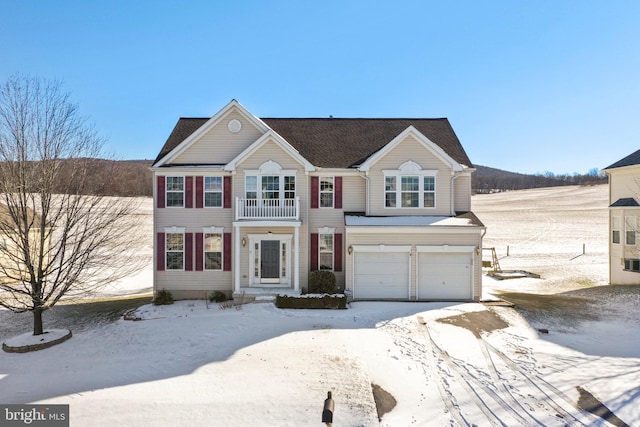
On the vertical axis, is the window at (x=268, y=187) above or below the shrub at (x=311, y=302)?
above

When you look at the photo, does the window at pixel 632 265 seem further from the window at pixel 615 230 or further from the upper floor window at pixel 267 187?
the upper floor window at pixel 267 187

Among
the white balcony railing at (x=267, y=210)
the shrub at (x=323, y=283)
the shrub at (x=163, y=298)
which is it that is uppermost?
the white balcony railing at (x=267, y=210)

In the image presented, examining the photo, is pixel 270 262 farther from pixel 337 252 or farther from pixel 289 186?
pixel 289 186

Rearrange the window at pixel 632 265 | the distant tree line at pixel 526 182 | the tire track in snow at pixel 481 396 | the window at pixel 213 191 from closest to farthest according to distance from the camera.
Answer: the tire track in snow at pixel 481 396
the window at pixel 213 191
the window at pixel 632 265
the distant tree line at pixel 526 182

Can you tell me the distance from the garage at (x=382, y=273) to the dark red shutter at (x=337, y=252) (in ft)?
3.29

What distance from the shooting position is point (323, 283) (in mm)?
15477

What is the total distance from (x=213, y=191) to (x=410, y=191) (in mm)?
10038

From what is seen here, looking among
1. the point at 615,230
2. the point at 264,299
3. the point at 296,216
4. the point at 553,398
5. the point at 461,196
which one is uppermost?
the point at 461,196

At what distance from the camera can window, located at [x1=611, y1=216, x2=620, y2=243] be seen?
21275 mm

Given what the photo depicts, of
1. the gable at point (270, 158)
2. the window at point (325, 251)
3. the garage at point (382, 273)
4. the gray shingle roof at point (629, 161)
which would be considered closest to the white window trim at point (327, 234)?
the window at point (325, 251)

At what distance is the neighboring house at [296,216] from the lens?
51.6ft

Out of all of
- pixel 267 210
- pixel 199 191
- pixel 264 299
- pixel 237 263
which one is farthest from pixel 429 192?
pixel 199 191

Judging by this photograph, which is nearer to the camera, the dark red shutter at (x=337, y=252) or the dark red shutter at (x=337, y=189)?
the dark red shutter at (x=337, y=252)

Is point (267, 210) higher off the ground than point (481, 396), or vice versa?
point (267, 210)
